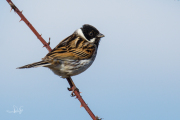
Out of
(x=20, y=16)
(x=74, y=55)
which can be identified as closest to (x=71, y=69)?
(x=74, y=55)

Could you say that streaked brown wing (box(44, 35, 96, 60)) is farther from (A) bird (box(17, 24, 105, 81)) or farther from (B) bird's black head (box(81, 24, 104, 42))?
(B) bird's black head (box(81, 24, 104, 42))

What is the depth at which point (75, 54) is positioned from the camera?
5.09 meters

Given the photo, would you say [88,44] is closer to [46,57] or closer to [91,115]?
[46,57]

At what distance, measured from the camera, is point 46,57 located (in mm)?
4777

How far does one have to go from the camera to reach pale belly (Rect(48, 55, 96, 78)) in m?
4.99

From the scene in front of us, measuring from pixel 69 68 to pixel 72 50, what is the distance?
17.3 inches

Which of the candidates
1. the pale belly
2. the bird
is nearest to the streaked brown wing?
the bird

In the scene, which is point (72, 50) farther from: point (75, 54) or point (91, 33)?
point (91, 33)

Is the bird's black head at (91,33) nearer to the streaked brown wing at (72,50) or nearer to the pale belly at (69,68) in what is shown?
the streaked brown wing at (72,50)

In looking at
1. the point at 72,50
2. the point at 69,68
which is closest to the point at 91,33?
the point at 72,50

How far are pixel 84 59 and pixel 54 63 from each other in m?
0.77

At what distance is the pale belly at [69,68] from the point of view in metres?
4.99

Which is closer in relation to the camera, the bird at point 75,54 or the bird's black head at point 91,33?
the bird at point 75,54

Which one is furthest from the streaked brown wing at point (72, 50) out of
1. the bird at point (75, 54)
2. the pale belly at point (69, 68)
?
the pale belly at point (69, 68)
